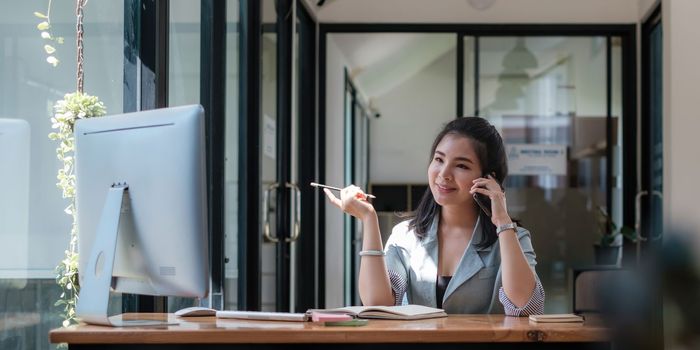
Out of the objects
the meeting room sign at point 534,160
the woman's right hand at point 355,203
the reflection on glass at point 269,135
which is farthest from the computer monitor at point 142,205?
the meeting room sign at point 534,160

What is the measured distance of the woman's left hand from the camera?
8.30 feet

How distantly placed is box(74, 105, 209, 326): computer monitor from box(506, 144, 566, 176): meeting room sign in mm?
5254

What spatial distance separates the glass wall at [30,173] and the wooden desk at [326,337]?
42 centimetres

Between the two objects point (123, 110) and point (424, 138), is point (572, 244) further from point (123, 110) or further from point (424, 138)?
point (123, 110)

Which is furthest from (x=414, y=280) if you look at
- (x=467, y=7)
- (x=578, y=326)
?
(x=467, y=7)

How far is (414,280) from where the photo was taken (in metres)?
2.71

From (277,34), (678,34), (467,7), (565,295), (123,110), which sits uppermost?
(467,7)

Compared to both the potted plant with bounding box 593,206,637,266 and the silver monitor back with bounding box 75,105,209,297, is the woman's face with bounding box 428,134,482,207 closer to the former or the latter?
the silver monitor back with bounding box 75,105,209,297

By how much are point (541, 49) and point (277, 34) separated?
2351 mm

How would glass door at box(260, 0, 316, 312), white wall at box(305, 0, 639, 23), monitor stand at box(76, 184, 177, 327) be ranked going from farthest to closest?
white wall at box(305, 0, 639, 23) → glass door at box(260, 0, 316, 312) → monitor stand at box(76, 184, 177, 327)

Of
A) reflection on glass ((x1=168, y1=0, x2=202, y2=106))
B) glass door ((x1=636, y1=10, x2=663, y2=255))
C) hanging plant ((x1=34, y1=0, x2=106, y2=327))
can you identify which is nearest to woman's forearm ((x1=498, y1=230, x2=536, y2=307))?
hanging plant ((x1=34, y1=0, x2=106, y2=327))

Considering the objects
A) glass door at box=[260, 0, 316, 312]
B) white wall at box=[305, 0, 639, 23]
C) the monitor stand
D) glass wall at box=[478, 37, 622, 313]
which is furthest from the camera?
glass wall at box=[478, 37, 622, 313]

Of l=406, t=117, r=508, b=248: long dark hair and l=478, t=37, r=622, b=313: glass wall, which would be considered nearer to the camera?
l=406, t=117, r=508, b=248: long dark hair

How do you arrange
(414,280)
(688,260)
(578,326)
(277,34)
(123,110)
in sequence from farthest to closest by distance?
(277,34), (123,110), (414,280), (578,326), (688,260)
